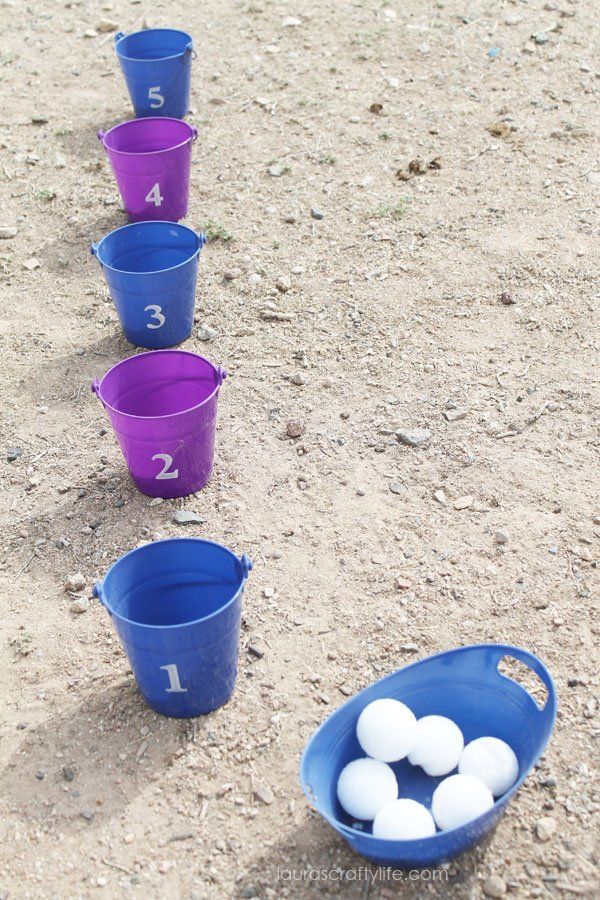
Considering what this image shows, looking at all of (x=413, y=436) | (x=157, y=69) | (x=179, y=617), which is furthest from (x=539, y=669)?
(x=157, y=69)

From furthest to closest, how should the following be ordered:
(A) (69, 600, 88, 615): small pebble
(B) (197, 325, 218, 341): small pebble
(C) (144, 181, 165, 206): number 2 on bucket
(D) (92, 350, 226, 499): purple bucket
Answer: (C) (144, 181, 165, 206): number 2 on bucket, (B) (197, 325, 218, 341): small pebble, (D) (92, 350, 226, 499): purple bucket, (A) (69, 600, 88, 615): small pebble

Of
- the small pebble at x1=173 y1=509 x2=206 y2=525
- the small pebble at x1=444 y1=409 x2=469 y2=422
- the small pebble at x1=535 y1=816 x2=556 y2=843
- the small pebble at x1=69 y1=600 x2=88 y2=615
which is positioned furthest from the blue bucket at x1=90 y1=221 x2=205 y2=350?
the small pebble at x1=535 y1=816 x2=556 y2=843

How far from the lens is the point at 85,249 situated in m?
4.50

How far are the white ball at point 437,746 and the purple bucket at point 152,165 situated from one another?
2849 millimetres

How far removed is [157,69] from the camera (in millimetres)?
5031

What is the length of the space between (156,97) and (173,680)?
3726 mm

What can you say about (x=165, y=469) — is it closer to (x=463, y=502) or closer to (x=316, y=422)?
(x=316, y=422)

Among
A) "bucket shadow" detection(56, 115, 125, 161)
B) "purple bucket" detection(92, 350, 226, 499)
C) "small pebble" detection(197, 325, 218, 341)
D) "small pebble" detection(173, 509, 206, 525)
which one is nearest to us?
"purple bucket" detection(92, 350, 226, 499)

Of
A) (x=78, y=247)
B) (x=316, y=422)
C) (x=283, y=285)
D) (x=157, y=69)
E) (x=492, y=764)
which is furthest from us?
(x=157, y=69)

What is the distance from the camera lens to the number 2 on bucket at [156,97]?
513cm

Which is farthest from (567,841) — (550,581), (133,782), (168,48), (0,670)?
(168,48)

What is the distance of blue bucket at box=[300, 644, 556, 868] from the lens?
6.93 ft

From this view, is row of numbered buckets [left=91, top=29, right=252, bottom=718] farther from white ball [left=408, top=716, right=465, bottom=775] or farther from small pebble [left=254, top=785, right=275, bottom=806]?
white ball [left=408, top=716, right=465, bottom=775]

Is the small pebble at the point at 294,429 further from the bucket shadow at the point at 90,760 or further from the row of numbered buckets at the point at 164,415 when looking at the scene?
the bucket shadow at the point at 90,760
